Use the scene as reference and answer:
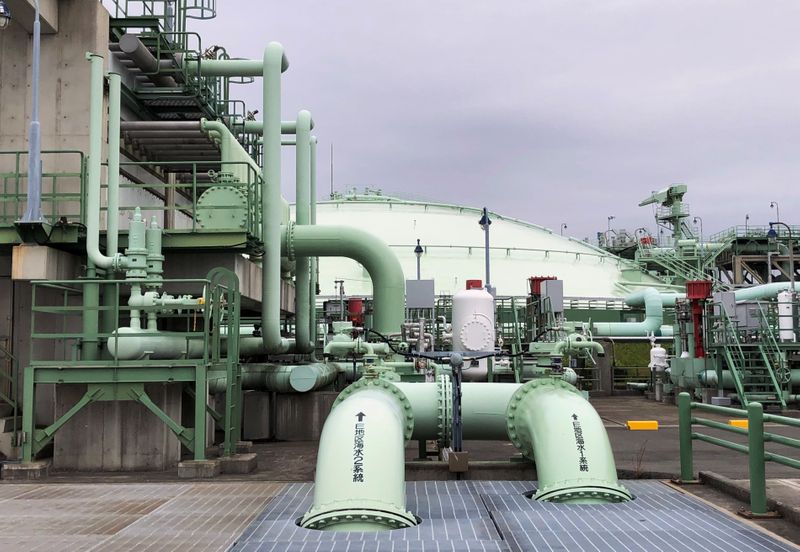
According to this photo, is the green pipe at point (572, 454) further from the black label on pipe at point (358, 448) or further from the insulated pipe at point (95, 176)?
the insulated pipe at point (95, 176)

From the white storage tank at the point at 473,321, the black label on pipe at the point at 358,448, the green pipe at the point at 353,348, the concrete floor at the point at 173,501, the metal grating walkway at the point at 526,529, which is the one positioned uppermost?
the white storage tank at the point at 473,321

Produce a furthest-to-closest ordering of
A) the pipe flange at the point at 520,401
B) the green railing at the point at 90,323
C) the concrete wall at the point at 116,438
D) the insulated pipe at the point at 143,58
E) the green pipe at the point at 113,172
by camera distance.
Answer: the insulated pipe at the point at 143,58
the green pipe at the point at 113,172
the concrete wall at the point at 116,438
the green railing at the point at 90,323
the pipe flange at the point at 520,401

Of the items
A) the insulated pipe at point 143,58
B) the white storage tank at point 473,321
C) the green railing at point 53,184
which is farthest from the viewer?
the white storage tank at point 473,321

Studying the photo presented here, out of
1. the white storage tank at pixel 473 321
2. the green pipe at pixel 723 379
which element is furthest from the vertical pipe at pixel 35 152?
the green pipe at pixel 723 379

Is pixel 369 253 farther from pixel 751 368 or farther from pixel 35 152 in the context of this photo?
pixel 751 368

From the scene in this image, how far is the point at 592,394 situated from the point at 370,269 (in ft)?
54.9

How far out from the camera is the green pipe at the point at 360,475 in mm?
7066

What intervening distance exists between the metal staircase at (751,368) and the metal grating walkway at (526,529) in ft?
47.6

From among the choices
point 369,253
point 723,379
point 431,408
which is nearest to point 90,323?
point 431,408

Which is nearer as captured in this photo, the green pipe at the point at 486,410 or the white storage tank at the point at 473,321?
the green pipe at the point at 486,410

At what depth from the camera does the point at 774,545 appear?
6.52 meters

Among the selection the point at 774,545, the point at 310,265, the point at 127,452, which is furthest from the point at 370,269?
the point at 774,545

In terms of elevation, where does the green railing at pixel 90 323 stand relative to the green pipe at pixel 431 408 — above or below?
above

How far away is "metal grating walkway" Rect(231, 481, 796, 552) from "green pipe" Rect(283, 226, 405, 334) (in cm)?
783
